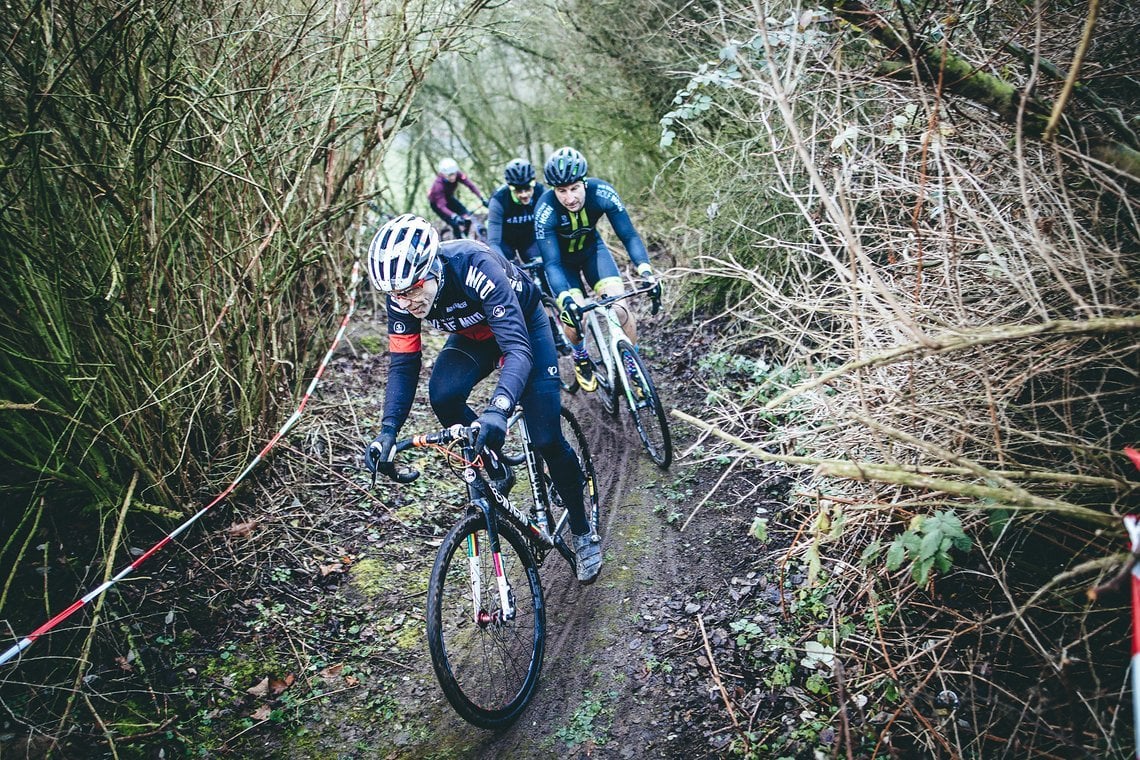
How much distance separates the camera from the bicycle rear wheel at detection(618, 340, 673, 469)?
5.45m

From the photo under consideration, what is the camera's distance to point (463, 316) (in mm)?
3896

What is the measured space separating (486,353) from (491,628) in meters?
1.68

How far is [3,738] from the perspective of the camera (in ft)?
11.1

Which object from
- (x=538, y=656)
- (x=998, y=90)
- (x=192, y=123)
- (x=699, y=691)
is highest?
(x=192, y=123)

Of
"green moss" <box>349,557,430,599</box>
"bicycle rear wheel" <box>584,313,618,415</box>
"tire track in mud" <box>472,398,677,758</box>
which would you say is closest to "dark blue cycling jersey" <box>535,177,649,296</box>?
"bicycle rear wheel" <box>584,313,618,415</box>

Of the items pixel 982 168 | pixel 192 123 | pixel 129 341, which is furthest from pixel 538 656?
pixel 192 123

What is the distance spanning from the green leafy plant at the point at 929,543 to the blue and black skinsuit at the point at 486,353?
1.94 metres

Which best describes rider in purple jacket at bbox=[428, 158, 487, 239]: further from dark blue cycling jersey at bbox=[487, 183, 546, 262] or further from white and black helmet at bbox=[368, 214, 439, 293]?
white and black helmet at bbox=[368, 214, 439, 293]

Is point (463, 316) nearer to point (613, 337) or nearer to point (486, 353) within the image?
point (486, 353)

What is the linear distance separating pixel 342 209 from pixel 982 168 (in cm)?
449

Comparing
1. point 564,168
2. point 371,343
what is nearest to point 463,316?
point 564,168

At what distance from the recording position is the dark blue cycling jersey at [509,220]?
785 centimetres

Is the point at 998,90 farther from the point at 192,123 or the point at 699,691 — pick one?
the point at 192,123

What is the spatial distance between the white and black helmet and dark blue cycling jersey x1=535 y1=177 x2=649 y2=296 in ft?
8.86
